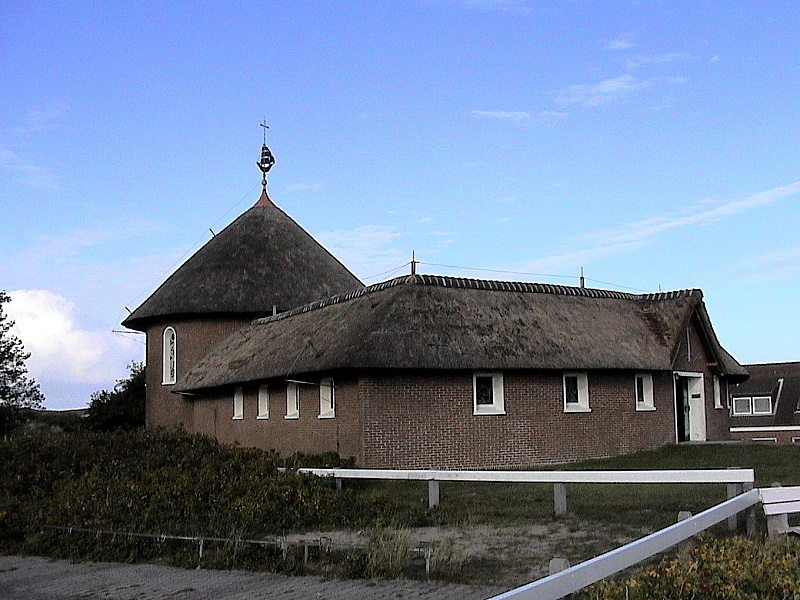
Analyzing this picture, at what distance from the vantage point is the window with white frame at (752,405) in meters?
64.1

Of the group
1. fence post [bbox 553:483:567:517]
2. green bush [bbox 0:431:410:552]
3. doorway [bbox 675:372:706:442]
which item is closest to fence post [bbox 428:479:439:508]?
green bush [bbox 0:431:410:552]

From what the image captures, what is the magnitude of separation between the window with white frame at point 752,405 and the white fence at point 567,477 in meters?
53.7

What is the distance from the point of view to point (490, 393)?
25109 millimetres

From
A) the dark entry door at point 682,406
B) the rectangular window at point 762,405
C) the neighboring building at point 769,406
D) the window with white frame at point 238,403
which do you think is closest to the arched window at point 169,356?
the window with white frame at point 238,403

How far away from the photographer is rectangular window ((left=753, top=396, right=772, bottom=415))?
2518 inches

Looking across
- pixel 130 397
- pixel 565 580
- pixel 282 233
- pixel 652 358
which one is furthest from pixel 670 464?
pixel 130 397

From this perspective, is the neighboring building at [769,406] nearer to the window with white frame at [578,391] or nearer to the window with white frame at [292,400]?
the window with white frame at [578,391]

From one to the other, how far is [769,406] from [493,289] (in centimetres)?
4311

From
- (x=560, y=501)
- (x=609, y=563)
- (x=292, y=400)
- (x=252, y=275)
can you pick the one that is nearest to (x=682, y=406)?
(x=292, y=400)

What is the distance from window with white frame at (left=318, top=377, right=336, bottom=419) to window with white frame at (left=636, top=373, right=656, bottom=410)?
9397 mm

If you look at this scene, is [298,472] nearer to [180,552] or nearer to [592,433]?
[180,552]

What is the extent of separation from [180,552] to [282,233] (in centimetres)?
3151

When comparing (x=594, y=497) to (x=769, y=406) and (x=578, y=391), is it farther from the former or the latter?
(x=769, y=406)

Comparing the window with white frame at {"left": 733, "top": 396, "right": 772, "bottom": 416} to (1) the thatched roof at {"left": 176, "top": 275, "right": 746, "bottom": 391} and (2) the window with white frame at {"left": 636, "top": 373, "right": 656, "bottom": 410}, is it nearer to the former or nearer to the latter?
(1) the thatched roof at {"left": 176, "top": 275, "right": 746, "bottom": 391}
